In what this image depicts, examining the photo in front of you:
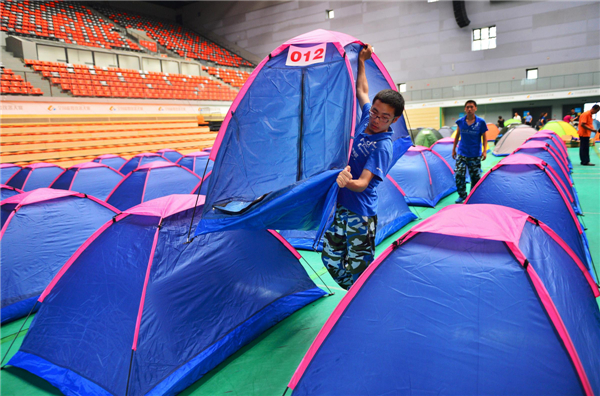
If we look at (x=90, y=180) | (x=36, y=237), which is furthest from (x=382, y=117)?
(x=90, y=180)

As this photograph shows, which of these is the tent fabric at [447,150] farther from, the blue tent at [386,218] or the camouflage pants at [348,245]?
the camouflage pants at [348,245]

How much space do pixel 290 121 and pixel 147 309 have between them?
1.62 meters

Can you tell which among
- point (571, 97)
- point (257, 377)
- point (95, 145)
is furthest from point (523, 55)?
point (257, 377)

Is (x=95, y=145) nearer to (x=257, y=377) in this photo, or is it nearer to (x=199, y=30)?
(x=257, y=377)

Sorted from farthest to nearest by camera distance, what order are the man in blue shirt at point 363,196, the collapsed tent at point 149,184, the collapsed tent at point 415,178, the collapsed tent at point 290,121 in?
1. the collapsed tent at point 415,178
2. the collapsed tent at point 149,184
3. the collapsed tent at point 290,121
4. the man in blue shirt at point 363,196

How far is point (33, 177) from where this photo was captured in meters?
7.70

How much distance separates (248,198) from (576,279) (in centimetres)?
198

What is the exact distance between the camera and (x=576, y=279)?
196 centimetres

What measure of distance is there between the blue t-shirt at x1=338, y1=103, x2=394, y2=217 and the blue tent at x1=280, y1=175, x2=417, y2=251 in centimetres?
223

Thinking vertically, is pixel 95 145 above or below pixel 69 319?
above

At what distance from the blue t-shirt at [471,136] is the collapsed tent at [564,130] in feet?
35.4

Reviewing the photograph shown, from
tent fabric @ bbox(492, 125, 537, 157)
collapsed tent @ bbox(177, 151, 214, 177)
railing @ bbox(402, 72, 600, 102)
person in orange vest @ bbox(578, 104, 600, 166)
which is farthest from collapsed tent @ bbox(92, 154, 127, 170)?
railing @ bbox(402, 72, 600, 102)

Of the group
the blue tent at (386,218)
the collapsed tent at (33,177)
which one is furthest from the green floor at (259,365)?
the collapsed tent at (33,177)

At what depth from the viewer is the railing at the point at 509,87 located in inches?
658
